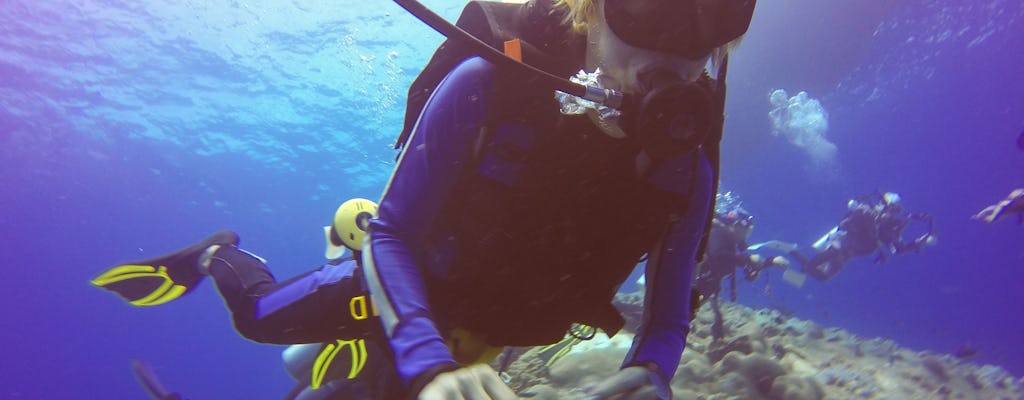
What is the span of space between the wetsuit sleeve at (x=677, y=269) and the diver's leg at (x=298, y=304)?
55.6 inches

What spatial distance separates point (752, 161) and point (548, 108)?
43.2m

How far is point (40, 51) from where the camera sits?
20125 millimetres

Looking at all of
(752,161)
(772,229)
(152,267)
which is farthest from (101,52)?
(772,229)

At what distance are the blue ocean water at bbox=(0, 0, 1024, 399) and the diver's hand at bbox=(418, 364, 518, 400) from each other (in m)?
10.7

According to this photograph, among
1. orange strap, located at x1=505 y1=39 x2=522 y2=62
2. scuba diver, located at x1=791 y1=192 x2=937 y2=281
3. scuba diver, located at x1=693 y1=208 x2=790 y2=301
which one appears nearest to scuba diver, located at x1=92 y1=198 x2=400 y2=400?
orange strap, located at x1=505 y1=39 x2=522 y2=62

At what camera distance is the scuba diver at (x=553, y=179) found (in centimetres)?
168

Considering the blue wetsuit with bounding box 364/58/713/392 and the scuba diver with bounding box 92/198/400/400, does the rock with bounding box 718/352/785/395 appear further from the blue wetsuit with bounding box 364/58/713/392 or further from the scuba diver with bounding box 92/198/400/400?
the scuba diver with bounding box 92/198/400/400

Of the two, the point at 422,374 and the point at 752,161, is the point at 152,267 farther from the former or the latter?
the point at 752,161

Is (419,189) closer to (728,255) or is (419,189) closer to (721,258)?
(721,258)

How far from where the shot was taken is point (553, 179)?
2043 mm

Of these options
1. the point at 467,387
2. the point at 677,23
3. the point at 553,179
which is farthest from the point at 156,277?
the point at 677,23

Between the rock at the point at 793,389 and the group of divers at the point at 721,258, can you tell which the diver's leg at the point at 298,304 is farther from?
the rock at the point at 793,389

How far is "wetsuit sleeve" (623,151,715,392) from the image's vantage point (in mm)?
2182

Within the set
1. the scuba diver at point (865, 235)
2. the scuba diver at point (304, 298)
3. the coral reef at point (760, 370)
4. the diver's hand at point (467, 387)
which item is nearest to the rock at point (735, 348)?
the coral reef at point (760, 370)
